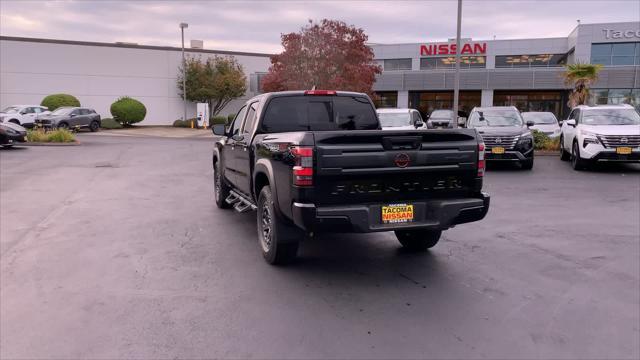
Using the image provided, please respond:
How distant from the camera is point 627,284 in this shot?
5.28 m

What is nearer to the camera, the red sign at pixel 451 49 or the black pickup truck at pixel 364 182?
the black pickup truck at pixel 364 182

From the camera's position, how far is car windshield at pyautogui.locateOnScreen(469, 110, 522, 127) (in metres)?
15.4

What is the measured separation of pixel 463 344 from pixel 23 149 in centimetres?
2167

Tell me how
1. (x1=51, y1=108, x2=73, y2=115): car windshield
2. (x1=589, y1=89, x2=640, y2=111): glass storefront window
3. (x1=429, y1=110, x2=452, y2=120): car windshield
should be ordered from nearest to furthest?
(x1=429, y1=110, x2=452, y2=120): car windshield < (x1=51, y1=108, x2=73, y2=115): car windshield < (x1=589, y1=89, x2=640, y2=111): glass storefront window

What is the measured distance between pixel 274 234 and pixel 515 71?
139ft

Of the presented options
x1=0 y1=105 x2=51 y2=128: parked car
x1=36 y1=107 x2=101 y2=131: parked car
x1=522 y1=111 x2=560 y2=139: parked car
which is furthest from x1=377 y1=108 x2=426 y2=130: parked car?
x1=0 y1=105 x2=51 y2=128: parked car

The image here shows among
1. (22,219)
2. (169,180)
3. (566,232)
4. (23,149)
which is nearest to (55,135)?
(23,149)

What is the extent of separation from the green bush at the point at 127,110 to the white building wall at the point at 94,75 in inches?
129

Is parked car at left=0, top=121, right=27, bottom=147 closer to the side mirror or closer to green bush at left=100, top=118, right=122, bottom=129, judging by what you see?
the side mirror

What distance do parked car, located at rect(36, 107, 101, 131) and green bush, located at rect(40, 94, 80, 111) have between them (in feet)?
18.4

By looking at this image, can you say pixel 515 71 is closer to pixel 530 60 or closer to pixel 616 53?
pixel 616 53

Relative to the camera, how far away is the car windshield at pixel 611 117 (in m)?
14.3

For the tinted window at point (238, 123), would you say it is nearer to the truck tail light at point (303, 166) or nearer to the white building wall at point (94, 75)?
the truck tail light at point (303, 166)

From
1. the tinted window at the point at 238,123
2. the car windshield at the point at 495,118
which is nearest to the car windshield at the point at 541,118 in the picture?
the car windshield at the point at 495,118
